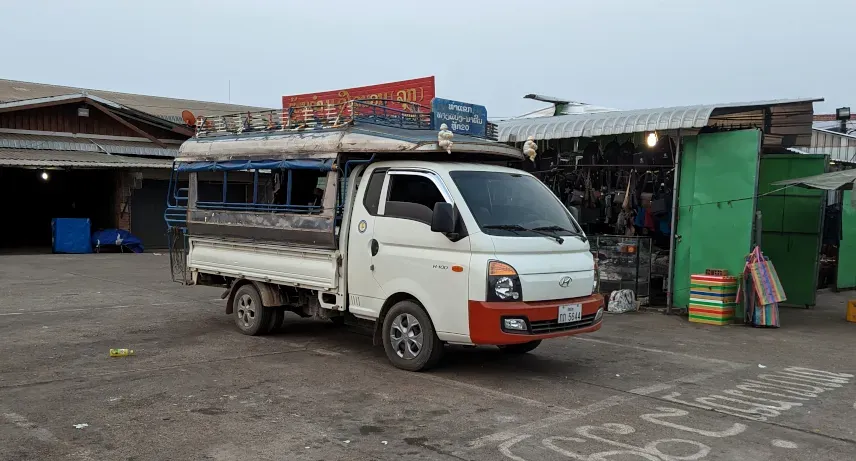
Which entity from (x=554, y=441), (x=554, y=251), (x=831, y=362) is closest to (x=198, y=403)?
(x=554, y=441)

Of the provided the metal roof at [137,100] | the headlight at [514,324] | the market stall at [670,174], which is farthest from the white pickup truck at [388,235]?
the metal roof at [137,100]

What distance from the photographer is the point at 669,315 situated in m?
11.5

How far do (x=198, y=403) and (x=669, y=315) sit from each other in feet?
26.8

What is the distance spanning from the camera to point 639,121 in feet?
37.2

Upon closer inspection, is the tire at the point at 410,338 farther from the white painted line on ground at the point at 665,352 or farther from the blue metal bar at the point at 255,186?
the white painted line on ground at the point at 665,352

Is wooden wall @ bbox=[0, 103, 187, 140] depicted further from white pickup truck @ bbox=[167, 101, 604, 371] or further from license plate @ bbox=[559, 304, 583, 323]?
license plate @ bbox=[559, 304, 583, 323]

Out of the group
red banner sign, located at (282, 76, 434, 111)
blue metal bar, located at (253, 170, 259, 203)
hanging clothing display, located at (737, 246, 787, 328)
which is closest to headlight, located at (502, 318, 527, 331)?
blue metal bar, located at (253, 170, 259, 203)

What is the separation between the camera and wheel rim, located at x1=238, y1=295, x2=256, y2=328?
871 cm

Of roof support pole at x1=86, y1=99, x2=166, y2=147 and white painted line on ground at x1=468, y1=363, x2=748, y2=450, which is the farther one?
roof support pole at x1=86, y1=99, x2=166, y2=147

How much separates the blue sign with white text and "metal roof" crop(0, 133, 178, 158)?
53.9 feet

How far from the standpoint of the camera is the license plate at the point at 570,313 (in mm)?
6566

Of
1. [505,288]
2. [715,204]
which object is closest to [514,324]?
[505,288]

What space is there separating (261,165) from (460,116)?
2462 millimetres

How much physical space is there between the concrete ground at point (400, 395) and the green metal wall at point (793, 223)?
2.63 m
